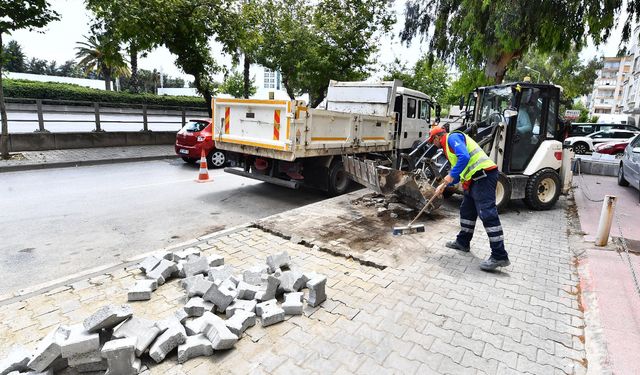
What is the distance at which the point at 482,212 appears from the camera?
4398 millimetres

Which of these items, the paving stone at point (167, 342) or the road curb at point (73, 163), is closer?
the paving stone at point (167, 342)

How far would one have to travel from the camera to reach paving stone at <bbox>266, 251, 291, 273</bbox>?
12.8 feet

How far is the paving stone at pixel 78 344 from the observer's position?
2391mm

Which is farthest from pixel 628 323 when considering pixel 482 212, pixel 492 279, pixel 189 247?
pixel 189 247

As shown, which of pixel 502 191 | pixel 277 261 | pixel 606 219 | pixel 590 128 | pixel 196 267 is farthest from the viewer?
pixel 590 128

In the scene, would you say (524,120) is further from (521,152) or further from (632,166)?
(632,166)

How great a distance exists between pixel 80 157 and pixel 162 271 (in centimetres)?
967

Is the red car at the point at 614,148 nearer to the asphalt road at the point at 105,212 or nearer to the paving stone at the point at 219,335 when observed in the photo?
the asphalt road at the point at 105,212

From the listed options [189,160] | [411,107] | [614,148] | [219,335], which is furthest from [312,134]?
[614,148]

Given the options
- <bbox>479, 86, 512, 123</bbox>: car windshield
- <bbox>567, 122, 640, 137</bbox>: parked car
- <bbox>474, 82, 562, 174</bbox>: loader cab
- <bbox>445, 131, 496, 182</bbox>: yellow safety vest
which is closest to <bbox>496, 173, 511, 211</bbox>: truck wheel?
<bbox>474, 82, 562, 174</bbox>: loader cab

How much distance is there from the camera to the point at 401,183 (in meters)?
6.35

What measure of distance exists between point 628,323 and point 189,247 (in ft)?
14.5

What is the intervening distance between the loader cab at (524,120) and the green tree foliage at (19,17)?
438 inches

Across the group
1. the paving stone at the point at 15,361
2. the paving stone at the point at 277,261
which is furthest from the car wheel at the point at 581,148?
the paving stone at the point at 15,361
